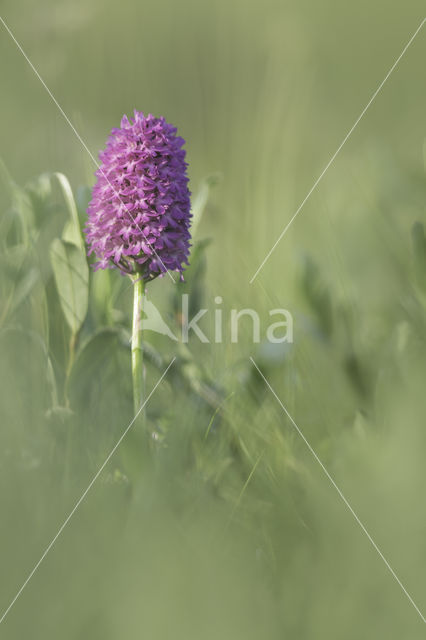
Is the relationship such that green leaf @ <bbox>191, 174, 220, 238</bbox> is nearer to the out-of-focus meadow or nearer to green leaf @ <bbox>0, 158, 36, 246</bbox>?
the out-of-focus meadow

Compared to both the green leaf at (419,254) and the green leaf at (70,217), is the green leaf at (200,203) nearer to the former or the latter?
the green leaf at (70,217)

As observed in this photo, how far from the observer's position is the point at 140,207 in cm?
37

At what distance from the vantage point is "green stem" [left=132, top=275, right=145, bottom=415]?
288mm

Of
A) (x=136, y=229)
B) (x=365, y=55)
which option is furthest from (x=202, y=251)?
(x=365, y=55)

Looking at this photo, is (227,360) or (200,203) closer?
(227,360)

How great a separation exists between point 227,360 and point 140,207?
16 centimetres

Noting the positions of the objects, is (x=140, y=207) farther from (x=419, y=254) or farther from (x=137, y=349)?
(x=419, y=254)

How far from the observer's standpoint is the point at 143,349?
34cm

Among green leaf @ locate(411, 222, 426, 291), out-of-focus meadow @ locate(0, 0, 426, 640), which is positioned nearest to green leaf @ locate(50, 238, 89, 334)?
out-of-focus meadow @ locate(0, 0, 426, 640)

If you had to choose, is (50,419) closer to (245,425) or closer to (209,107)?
(245,425)

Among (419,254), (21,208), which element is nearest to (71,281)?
(21,208)

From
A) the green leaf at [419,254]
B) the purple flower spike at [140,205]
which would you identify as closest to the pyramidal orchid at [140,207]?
the purple flower spike at [140,205]

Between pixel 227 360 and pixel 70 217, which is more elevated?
pixel 70 217

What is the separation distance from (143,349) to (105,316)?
35mm
